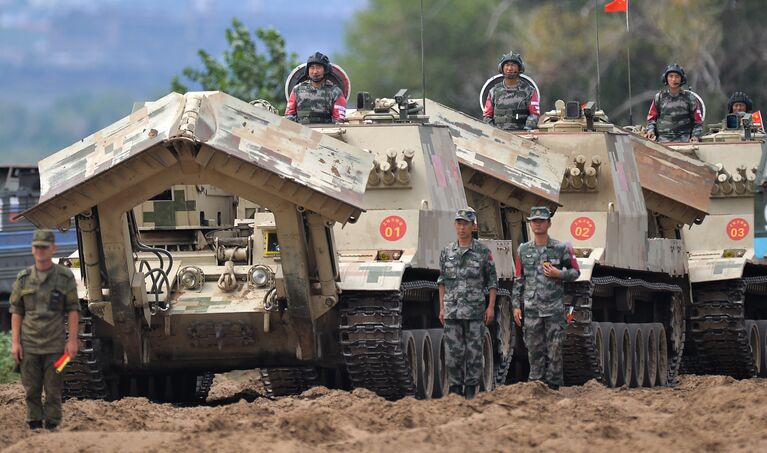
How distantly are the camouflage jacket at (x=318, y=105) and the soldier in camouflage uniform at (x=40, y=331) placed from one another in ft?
20.8

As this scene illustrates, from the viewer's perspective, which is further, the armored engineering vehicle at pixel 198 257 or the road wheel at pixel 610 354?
the road wheel at pixel 610 354

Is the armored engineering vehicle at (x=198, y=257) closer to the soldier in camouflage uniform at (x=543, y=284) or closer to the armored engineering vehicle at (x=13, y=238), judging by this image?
the soldier in camouflage uniform at (x=543, y=284)

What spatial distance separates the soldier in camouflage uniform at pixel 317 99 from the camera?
21219mm

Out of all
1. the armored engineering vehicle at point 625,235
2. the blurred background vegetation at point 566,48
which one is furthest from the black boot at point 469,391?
the blurred background vegetation at point 566,48

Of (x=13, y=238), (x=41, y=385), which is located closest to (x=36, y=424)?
(x=41, y=385)

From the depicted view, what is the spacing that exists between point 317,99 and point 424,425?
22.6 ft

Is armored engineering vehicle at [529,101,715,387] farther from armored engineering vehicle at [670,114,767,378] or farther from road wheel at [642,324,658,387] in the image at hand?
armored engineering vehicle at [670,114,767,378]

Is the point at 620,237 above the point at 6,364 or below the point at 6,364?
above

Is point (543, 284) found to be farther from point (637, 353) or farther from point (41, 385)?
point (637, 353)

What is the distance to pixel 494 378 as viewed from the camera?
20656 mm

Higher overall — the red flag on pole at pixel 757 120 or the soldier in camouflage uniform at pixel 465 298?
the red flag on pole at pixel 757 120

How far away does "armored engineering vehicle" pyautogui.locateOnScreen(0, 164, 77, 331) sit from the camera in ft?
102

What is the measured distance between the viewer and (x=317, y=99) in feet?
69.8

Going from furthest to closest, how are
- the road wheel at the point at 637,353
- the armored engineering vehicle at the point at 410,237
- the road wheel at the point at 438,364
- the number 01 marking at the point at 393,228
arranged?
the road wheel at the point at 637,353 → the road wheel at the point at 438,364 → the number 01 marking at the point at 393,228 → the armored engineering vehicle at the point at 410,237
